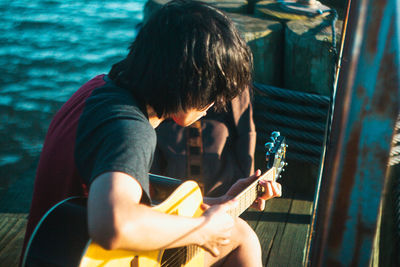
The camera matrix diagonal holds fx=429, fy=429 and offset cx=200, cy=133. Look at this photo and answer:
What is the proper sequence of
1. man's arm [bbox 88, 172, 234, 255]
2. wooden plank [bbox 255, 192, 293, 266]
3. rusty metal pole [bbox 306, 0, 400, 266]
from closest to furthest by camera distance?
rusty metal pole [bbox 306, 0, 400, 266]
man's arm [bbox 88, 172, 234, 255]
wooden plank [bbox 255, 192, 293, 266]

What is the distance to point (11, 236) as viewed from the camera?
2.49 m

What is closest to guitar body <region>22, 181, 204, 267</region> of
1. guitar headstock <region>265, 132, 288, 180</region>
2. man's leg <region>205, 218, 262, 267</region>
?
man's leg <region>205, 218, 262, 267</region>

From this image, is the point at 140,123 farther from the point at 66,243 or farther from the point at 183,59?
the point at 66,243

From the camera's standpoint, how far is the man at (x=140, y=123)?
3.74ft

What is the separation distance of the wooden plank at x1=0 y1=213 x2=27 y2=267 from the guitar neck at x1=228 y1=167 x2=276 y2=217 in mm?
1294

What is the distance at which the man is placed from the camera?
3.74 feet

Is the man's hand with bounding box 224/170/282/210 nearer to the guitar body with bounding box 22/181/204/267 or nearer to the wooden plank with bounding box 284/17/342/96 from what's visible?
the guitar body with bounding box 22/181/204/267

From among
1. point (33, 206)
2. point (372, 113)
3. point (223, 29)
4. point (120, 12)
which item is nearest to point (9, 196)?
point (33, 206)

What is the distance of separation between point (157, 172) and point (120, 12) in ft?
19.5

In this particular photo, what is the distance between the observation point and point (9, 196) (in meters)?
2.89

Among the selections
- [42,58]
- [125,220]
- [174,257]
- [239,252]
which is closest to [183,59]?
[125,220]

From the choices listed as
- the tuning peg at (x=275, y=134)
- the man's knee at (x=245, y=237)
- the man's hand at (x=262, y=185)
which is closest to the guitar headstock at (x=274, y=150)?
the tuning peg at (x=275, y=134)

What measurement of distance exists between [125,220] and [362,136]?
768mm

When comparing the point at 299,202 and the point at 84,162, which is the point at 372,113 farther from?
the point at 299,202
